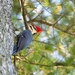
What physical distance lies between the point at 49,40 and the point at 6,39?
3.47ft

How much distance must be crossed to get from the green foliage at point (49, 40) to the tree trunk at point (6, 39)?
647 mm

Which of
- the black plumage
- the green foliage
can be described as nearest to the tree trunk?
the black plumage

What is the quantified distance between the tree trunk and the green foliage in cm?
65

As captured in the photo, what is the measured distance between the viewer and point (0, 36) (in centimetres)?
134

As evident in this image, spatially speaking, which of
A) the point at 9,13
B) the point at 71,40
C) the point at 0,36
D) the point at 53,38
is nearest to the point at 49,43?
the point at 53,38

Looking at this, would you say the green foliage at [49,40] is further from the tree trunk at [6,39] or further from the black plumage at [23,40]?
the tree trunk at [6,39]

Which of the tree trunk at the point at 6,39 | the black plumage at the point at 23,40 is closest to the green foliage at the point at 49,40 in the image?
the black plumage at the point at 23,40

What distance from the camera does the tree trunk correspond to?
125cm

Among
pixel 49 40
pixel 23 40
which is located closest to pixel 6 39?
pixel 23 40

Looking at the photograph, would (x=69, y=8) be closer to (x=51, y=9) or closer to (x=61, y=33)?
(x=51, y=9)

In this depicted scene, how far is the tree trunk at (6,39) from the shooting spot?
125 cm

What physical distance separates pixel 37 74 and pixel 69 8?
682mm

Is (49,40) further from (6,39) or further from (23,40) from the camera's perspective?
(6,39)

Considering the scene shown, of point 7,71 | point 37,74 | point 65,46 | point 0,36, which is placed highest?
point 0,36
